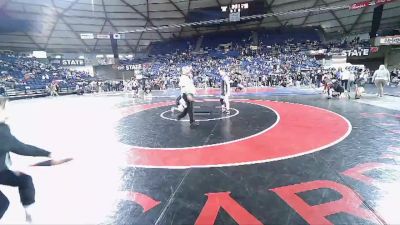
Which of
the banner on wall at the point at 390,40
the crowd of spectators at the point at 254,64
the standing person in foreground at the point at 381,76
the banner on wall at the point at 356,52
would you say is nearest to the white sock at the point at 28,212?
the standing person in foreground at the point at 381,76

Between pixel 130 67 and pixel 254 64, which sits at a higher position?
pixel 130 67

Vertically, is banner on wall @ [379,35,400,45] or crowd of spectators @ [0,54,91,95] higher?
banner on wall @ [379,35,400,45]

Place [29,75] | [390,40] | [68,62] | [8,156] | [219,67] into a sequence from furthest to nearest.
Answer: [68,62], [29,75], [219,67], [390,40], [8,156]

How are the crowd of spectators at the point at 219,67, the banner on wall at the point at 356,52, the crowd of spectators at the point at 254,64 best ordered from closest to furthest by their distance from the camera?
the crowd of spectators at the point at 219,67 < the crowd of spectators at the point at 254,64 < the banner on wall at the point at 356,52

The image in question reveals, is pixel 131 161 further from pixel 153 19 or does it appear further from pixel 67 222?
pixel 153 19

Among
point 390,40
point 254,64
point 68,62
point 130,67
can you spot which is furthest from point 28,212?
point 68,62

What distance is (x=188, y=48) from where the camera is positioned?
4400 cm

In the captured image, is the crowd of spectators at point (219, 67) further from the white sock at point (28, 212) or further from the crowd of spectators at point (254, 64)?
the white sock at point (28, 212)

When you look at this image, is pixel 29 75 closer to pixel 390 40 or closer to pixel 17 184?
pixel 17 184

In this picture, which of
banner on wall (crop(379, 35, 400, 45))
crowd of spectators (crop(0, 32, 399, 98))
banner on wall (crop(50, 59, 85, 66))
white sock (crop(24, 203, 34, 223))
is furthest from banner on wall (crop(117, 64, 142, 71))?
white sock (crop(24, 203, 34, 223))

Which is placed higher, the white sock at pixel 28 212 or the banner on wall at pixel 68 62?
the banner on wall at pixel 68 62

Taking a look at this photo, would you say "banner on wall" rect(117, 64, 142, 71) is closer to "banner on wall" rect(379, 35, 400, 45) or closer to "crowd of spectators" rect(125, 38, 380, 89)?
"crowd of spectators" rect(125, 38, 380, 89)

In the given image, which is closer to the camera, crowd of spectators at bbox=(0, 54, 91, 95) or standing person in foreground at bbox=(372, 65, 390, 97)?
standing person in foreground at bbox=(372, 65, 390, 97)

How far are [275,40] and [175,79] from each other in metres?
18.4
